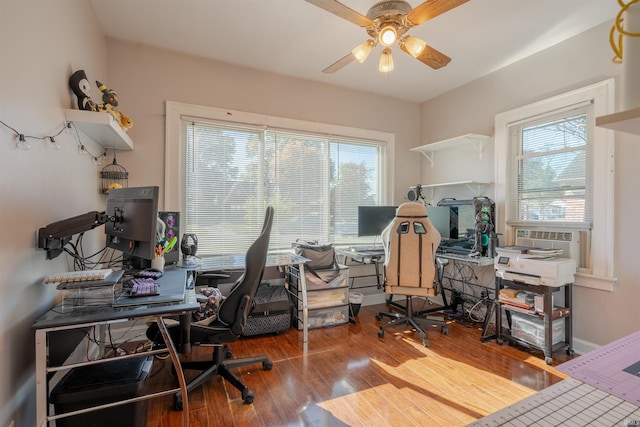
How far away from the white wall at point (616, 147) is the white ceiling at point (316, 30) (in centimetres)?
12

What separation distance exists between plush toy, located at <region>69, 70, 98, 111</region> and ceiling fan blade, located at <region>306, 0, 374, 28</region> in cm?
150

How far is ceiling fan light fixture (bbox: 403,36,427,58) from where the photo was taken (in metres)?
1.94

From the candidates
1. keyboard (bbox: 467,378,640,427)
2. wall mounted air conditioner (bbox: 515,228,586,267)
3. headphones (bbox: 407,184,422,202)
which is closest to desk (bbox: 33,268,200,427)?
keyboard (bbox: 467,378,640,427)

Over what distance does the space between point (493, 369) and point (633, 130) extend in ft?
7.26

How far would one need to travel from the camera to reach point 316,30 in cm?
252

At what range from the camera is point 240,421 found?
168cm

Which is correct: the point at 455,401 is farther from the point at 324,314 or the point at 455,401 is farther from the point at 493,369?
the point at 324,314

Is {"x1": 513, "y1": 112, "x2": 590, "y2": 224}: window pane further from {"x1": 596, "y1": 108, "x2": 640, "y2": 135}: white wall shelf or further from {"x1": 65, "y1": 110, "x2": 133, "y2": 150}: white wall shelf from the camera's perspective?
{"x1": 65, "y1": 110, "x2": 133, "y2": 150}: white wall shelf

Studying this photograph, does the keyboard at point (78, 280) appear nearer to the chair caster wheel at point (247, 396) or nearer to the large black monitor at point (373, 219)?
the chair caster wheel at point (247, 396)

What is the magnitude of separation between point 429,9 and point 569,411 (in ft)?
6.42

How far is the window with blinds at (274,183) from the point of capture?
3.05 m

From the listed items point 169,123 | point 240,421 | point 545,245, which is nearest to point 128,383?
point 240,421

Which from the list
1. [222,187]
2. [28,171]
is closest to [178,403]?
[28,171]

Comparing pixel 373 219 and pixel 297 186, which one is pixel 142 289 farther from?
pixel 373 219
